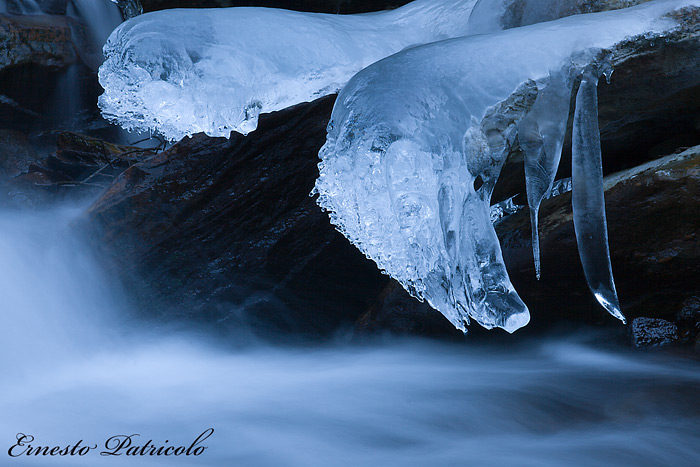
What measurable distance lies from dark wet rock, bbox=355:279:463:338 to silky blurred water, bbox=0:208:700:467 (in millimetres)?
67

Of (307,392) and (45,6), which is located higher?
(45,6)

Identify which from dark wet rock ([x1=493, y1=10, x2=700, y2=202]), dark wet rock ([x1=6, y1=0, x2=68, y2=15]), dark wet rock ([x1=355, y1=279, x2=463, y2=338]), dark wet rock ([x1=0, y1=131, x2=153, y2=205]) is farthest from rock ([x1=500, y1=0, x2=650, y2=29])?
dark wet rock ([x1=6, y1=0, x2=68, y2=15])

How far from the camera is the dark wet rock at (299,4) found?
4.87 m

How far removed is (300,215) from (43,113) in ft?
10.9

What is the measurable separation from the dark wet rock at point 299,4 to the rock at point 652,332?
3.11 m

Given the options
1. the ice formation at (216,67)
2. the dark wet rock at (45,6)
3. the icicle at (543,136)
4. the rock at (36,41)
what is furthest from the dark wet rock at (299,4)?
the icicle at (543,136)

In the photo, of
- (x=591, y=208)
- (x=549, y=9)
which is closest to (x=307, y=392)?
(x=591, y=208)

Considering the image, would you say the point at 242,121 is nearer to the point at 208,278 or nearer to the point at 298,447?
the point at 208,278

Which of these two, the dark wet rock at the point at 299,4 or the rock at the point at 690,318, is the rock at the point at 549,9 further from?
the dark wet rock at the point at 299,4

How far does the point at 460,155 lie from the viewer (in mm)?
2389

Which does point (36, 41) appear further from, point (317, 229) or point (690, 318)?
point (690, 318)

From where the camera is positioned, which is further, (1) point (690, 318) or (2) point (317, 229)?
(2) point (317, 229)

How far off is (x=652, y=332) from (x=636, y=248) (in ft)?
1.36

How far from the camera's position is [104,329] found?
3.71 m
